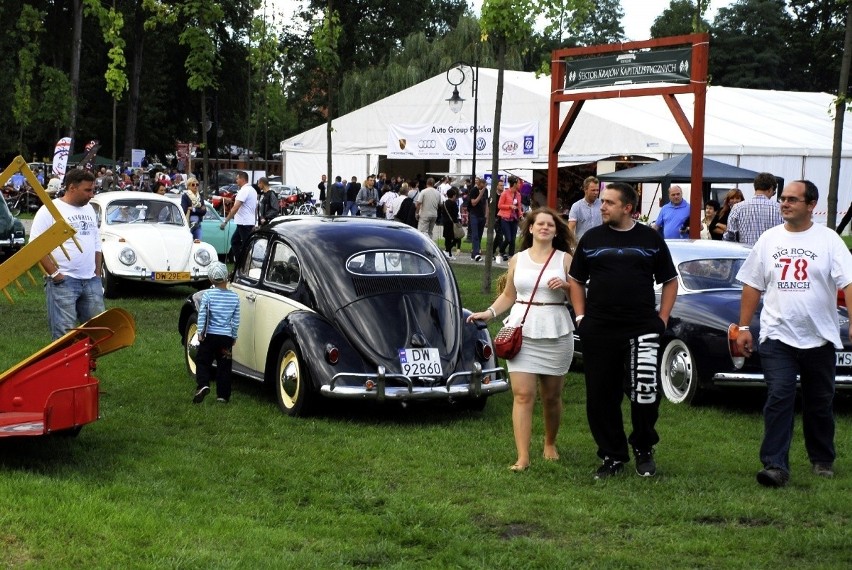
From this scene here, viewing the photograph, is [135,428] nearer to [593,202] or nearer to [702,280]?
[702,280]

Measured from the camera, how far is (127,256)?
1800 centimetres

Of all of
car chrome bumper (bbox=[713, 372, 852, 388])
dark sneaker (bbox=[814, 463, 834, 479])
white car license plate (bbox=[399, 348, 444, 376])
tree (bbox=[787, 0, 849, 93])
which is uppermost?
tree (bbox=[787, 0, 849, 93])

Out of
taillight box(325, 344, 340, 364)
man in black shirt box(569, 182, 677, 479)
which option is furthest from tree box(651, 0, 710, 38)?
man in black shirt box(569, 182, 677, 479)

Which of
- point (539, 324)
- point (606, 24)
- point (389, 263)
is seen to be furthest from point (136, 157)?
point (606, 24)

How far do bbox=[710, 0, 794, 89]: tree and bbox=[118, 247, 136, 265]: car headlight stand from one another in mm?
71640

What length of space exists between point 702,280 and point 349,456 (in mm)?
4060

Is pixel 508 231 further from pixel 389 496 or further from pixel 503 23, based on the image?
pixel 389 496

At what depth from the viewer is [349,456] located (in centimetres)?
808

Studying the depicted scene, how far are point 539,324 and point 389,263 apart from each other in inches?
99.9

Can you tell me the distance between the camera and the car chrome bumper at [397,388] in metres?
9.04

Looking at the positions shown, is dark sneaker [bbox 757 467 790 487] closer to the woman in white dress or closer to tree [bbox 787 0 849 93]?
the woman in white dress

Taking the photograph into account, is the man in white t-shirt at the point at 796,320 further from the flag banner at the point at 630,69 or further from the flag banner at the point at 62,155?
the flag banner at the point at 62,155

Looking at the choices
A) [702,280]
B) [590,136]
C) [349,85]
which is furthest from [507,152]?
[702,280]

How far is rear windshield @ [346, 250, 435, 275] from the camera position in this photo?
9.88 meters
